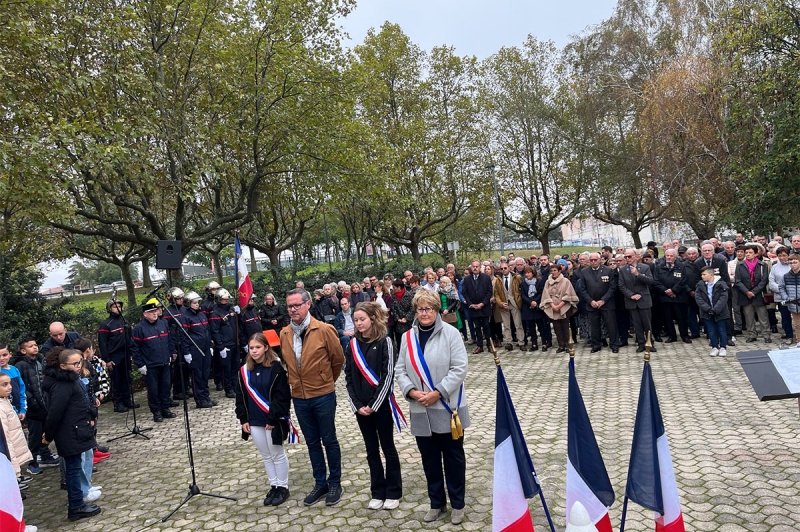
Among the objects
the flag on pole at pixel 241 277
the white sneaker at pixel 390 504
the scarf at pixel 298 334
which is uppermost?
the flag on pole at pixel 241 277

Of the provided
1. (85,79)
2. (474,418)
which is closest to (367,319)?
(474,418)

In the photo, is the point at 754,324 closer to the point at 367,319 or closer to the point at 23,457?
the point at 367,319

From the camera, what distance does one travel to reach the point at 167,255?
7.17 metres

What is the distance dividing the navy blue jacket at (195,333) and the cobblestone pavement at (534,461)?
125 cm

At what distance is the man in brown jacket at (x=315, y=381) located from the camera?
5.18 meters

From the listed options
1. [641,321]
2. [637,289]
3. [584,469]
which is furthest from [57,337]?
[641,321]

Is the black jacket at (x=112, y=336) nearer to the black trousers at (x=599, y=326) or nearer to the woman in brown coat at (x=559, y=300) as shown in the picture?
the woman in brown coat at (x=559, y=300)

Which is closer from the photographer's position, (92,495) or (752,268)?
(92,495)

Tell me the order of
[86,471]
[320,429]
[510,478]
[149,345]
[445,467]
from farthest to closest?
[149,345] < [86,471] < [320,429] < [445,467] < [510,478]

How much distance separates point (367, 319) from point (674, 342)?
9.03 m

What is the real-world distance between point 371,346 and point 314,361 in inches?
24.4

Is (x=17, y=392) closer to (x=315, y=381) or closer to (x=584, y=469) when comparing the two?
Result: (x=315, y=381)

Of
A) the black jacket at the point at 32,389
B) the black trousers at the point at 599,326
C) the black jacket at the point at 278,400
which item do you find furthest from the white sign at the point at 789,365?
the black jacket at the point at 32,389

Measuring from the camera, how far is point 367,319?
196 inches
